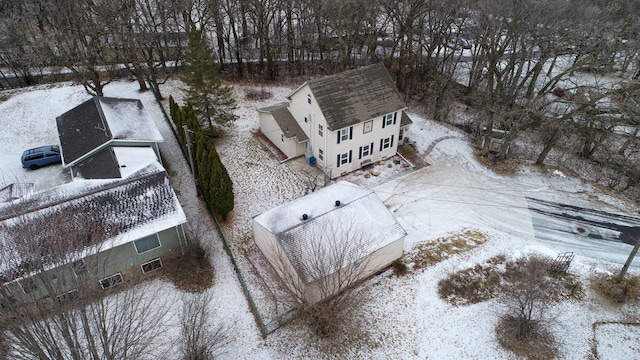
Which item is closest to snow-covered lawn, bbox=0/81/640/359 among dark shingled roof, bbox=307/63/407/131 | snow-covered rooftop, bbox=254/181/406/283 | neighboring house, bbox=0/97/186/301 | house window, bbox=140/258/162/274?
house window, bbox=140/258/162/274

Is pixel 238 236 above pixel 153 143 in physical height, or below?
below

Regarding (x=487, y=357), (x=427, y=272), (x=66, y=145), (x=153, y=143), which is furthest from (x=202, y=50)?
(x=487, y=357)

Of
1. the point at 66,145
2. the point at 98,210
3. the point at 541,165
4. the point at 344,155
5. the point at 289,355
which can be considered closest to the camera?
the point at 289,355

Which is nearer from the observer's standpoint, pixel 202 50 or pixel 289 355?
pixel 289 355

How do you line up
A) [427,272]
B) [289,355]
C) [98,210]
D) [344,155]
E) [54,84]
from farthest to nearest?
[54,84] → [344,155] → [427,272] → [98,210] → [289,355]

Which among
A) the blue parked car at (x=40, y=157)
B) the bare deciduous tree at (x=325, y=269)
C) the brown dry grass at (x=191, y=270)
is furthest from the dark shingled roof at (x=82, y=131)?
the bare deciduous tree at (x=325, y=269)

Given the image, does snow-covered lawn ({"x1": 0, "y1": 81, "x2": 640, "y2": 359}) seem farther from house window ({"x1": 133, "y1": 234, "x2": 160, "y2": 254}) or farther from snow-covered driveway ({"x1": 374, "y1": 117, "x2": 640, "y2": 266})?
house window ({"x1": 133, "y1": 234, "x2": 160, "y2": 254})

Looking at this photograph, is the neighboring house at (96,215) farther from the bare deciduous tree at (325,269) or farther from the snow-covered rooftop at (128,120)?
the bare deciduous tree at (325,269)

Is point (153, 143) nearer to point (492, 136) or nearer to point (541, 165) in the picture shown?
point (492, 136)
